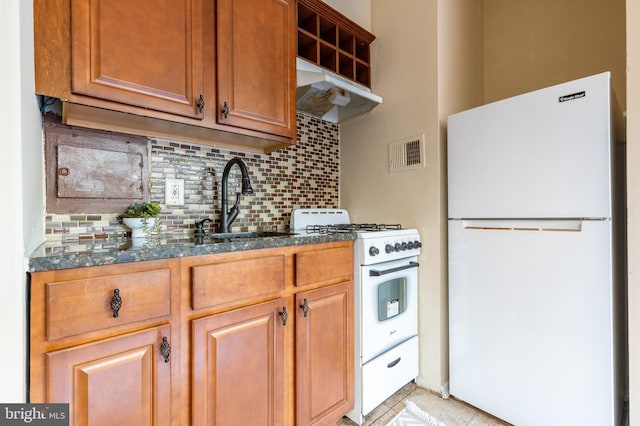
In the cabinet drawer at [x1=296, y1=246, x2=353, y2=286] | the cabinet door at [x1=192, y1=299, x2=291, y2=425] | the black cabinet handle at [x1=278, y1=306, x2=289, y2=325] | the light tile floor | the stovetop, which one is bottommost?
the light tile floor

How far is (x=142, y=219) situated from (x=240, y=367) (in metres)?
0.76

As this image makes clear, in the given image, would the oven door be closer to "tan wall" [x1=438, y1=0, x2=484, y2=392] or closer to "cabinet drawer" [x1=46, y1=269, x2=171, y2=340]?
"tan wall" [x1=438, y1=0, x2=484, y2=392]

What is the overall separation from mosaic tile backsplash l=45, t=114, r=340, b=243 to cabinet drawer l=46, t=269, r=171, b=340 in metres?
0.58

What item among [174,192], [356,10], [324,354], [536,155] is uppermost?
[356,10]

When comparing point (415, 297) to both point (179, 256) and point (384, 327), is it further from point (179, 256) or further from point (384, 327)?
point (179, 256)

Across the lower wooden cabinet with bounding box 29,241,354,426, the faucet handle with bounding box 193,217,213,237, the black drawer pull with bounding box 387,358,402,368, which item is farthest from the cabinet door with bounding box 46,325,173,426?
the black drawer pull with bounding box 387,358,402,368

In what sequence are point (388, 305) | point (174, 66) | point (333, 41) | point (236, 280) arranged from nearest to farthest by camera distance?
point (236, 280) < point (174, 66) < point (388, 305) < point (333, 41)

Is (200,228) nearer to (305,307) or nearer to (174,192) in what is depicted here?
(174,192)

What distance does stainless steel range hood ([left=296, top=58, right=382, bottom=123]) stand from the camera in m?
1.74

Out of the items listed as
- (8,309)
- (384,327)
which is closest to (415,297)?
(384,327)

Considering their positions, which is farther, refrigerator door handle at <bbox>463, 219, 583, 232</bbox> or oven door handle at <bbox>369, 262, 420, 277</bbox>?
oven door handle at <bbox>369, 262, 420, 277</bbox>

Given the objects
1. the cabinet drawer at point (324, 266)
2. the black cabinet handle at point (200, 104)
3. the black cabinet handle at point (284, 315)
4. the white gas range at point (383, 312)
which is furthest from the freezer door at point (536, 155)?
the black cabinet handle at point (200, 104)

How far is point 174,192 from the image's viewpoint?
60.8 inches

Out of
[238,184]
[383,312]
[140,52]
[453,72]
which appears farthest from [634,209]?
[140,52]
